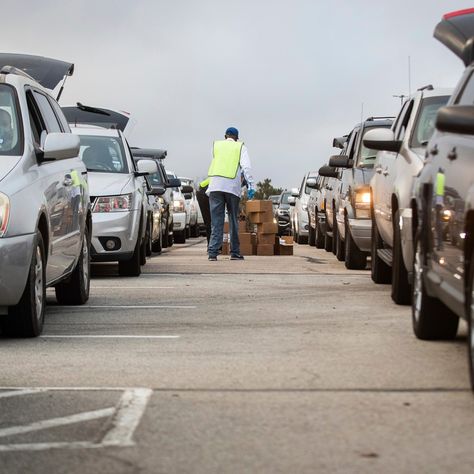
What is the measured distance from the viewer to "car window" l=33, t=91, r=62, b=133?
11.7 meters

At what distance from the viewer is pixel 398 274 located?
12.3m

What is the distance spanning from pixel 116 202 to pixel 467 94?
8.65 meters

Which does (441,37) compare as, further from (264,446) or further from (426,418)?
(264,446)

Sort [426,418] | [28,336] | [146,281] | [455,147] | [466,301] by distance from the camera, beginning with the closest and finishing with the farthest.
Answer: [426,418]
[466,301]
[455,147]
[28,336]
[146,281]

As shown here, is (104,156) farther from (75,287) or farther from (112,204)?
(75,287)

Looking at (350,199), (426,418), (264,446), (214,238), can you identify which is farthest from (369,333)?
(214,238)

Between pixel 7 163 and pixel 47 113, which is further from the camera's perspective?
pixel 47 113

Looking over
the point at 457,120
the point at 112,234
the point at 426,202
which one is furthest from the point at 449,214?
the point at 112,234

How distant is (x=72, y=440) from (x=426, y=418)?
153 cm

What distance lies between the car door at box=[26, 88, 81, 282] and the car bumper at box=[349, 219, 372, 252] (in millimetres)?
5709

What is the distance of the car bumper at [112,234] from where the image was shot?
1697cm

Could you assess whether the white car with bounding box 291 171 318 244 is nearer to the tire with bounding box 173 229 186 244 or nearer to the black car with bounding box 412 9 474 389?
the tire with bounding box 173 229 186 244

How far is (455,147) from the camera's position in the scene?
8.30 meters

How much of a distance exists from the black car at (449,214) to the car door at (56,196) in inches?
105
